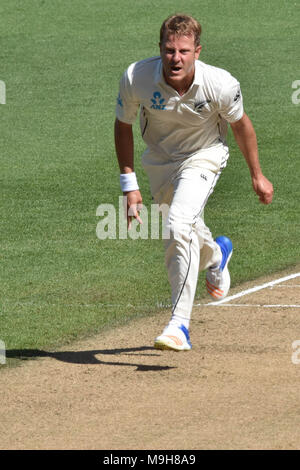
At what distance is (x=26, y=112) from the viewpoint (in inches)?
746

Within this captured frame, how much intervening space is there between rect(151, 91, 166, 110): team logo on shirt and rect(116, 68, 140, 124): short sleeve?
188 mm

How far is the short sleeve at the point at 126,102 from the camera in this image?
23.7 feet

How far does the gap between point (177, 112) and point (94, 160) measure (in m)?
8.47

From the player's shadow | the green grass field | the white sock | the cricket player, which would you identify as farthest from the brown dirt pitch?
the green grass field

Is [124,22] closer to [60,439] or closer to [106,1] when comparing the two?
[106,1]

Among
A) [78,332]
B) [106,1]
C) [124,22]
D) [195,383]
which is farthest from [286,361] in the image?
[106,1]

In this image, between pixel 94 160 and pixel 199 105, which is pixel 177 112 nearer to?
pixel 199 105

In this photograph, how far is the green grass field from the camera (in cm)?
926

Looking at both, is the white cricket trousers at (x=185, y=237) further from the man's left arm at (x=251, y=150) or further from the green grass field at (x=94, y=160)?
the green grass field at (x=94, y=160)

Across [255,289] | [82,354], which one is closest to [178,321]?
[82,354]

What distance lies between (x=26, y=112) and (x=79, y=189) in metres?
5.68

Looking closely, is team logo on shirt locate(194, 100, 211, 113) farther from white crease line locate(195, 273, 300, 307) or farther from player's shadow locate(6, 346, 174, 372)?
white crease line locate(195, 273, 300, 307)

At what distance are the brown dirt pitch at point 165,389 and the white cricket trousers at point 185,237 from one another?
52 centimetres

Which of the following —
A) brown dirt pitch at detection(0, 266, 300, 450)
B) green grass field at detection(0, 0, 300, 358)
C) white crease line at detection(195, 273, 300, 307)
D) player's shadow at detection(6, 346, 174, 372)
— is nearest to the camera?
brown dirt pitch at detection(0, 266, 300, 450)
